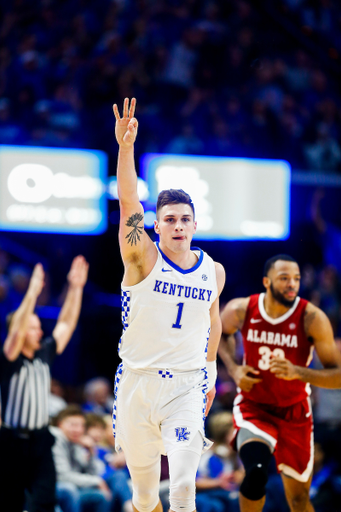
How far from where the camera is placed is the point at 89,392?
23.4 ft

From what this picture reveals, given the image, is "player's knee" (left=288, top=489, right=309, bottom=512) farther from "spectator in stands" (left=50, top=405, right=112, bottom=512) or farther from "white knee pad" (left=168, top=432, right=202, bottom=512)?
"spectator in stands" (left=50, top=405, right=112, bottom=512)

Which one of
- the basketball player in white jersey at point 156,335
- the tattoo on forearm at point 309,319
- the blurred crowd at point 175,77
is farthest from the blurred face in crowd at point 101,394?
the basketball player in white jersey at point 156,335

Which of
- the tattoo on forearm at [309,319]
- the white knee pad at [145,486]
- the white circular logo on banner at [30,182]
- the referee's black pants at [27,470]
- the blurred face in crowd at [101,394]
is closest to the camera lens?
the white knee pad at [145,486]

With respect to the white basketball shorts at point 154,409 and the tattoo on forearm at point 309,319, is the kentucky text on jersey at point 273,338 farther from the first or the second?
the white basketball shorts at point 154,409

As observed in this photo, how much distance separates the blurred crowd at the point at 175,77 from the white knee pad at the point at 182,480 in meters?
5.25

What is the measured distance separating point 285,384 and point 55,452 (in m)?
2.58

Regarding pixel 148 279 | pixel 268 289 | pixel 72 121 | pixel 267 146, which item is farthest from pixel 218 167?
pixel 148 279

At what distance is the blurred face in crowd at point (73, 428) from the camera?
6168 millimetres

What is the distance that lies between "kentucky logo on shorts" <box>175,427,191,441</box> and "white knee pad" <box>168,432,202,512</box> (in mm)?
59

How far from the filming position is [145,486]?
375 cm

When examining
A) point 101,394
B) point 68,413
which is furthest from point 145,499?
point 101,394

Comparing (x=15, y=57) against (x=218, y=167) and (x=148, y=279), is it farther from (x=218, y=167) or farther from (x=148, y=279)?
(x=148, y=279)

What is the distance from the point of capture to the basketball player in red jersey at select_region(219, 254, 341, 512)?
4434 millimetres

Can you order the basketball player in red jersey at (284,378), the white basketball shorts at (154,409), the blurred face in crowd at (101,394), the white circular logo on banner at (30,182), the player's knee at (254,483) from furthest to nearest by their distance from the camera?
1. the white circular logo on banner at (30,182)
2. the blurred face in crowd at (101,394)
3. the basketball player in red jersey at (284,378)
4. the player's knee at (254,483)
5. the white basketball shorts at (154,409)
